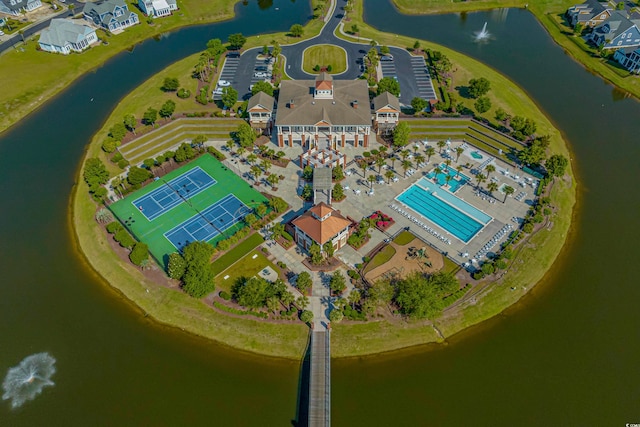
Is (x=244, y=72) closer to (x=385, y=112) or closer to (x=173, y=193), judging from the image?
(x=385, y=112)

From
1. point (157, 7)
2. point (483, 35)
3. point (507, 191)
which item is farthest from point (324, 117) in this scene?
point (157, 7)

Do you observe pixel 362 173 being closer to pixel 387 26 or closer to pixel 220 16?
pixel 387 26

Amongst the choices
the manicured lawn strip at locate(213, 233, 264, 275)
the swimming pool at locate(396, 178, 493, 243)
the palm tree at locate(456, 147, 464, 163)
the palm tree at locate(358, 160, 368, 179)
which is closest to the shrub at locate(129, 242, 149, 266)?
the manicured lawn strip at locate(213, 233, 264, 275)

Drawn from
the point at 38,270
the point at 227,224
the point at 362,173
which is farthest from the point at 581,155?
the point at 38,270

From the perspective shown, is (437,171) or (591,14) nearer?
(437,171)

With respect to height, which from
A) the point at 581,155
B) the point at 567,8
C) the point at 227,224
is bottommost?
the point at 227,224

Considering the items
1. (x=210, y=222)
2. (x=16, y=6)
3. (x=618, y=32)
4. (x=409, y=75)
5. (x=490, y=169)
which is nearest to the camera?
(x=210, y=222)
